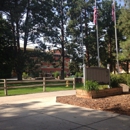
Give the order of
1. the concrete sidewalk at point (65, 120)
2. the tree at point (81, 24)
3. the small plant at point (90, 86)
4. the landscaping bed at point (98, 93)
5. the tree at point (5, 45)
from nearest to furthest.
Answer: the concrete sidewalk at point (65, 120), the landscaping bed at point (98, 93), the small plant at point (90, 86), the tree at point (5, 45), the tree at point (81, 24)

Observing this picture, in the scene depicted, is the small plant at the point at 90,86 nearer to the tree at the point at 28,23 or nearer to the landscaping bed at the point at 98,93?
the landscaping bed at the point at 98,93

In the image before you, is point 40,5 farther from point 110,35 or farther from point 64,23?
point 110,35

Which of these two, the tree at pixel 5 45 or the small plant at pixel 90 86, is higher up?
the tree at pixel 5 45

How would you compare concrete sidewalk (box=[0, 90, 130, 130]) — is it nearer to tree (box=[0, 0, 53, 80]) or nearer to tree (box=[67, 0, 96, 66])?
tree (box=[0, 0, 53, 80])

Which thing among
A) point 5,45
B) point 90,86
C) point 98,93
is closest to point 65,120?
point 90,86

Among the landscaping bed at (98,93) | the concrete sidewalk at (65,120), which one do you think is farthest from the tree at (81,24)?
the concrete sidewalk at (65,120)

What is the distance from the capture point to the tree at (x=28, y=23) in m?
30.3

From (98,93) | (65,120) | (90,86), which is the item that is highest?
(90,86)

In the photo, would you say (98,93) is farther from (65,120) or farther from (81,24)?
(81,24)

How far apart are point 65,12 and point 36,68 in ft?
39.4

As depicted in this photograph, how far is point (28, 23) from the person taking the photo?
30.9m

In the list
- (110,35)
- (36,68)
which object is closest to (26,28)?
(36,68)

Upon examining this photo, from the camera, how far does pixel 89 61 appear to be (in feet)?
128

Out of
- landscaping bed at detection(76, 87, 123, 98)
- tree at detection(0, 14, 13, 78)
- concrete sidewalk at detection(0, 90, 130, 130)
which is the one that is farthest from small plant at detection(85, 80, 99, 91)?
tree at detection(0, 14, 13, 78)
